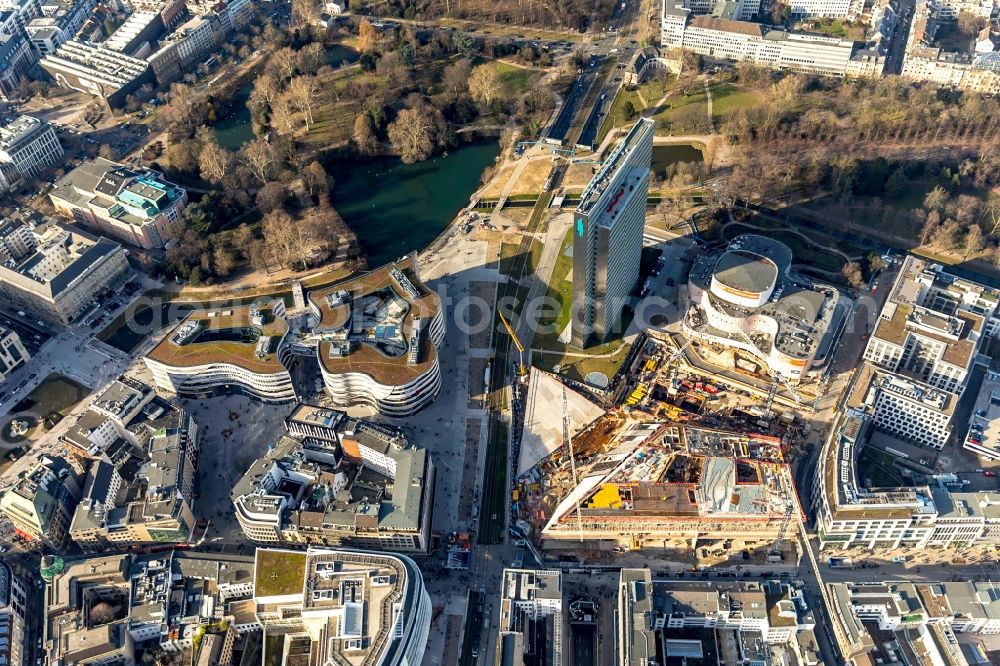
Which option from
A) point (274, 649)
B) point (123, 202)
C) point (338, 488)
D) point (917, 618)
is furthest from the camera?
point (123, 202)

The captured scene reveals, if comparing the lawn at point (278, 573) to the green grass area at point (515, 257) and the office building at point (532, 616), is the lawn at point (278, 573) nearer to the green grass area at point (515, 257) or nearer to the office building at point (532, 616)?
the office building at point (532, 616)

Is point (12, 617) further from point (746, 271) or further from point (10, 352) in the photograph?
point (746, 271)

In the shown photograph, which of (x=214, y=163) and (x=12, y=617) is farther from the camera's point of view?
(x=214, y=163)

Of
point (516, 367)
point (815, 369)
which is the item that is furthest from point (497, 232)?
point (815, 369)

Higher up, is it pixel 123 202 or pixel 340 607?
pixel 123 202

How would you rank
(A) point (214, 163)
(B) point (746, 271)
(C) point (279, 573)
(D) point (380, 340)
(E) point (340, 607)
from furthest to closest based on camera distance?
(A) point (214, 163) < (B) point (746, 271) < (D) point (380, 340) < (C) point (279, 573) < (E) point (340, 607)

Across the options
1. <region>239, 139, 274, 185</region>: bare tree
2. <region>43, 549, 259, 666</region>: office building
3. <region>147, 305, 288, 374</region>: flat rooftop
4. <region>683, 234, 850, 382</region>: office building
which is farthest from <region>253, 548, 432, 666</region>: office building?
<region>239, 139, 274, 185</region>: bare tree

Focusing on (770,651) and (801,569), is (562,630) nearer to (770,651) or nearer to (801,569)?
(770,651)

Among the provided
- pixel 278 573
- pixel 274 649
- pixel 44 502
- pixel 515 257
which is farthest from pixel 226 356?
pixel 515 257
